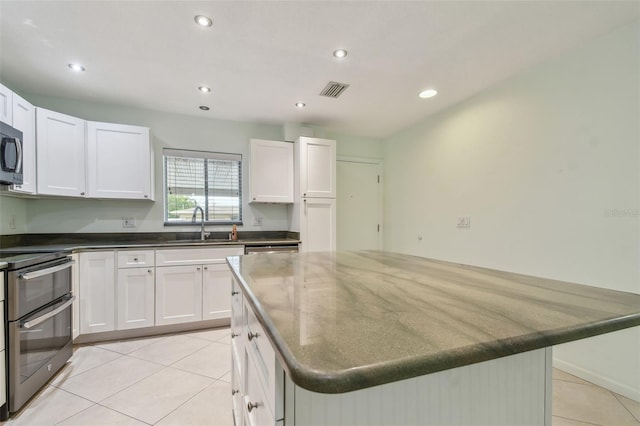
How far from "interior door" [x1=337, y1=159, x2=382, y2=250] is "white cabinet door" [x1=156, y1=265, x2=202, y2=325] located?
2.11 m

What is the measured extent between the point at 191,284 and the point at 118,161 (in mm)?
1534

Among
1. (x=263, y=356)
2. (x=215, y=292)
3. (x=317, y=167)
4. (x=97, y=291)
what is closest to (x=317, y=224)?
(x=317, y=167)

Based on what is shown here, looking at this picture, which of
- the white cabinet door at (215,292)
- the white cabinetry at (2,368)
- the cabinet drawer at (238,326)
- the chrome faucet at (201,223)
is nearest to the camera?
the cabinet drawer at (238,326)

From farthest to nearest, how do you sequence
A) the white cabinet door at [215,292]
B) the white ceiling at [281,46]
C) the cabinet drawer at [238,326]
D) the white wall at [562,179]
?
the white cabinet door at [215,292], the white wall at [562,179], the white ceiling at [281,46], the cabinet drawer at [238,326]

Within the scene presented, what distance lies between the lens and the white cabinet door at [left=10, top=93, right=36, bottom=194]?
7.34 feet

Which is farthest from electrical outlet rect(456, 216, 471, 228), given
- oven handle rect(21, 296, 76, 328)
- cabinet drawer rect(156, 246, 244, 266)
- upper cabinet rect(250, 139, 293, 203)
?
oven handle rect(21, 296, 76, 328)

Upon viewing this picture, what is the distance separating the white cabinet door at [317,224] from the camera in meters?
3.48

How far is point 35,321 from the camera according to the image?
5.90 feet

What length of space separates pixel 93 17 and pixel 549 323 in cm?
273

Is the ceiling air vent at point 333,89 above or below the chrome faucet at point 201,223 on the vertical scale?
above

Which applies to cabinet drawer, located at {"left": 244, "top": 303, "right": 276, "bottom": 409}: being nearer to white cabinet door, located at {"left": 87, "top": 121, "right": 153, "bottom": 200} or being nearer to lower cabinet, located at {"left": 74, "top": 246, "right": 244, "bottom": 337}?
lower cabinet, located at {"left": 74, "top": 246, "right": 244, "bottom": 337}

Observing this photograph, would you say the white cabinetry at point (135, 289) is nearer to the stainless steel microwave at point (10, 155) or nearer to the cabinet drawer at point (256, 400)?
the stainless steel microwave at point (10, 155)

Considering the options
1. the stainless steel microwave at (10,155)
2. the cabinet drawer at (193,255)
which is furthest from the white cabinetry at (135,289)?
the stainless steel microwave at (10,155)

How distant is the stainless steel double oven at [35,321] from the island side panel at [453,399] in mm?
2097
